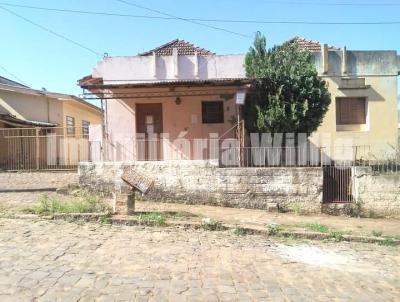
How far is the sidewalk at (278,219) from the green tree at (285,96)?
2.75 meters

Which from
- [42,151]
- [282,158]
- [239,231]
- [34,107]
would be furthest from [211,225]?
[34,107]

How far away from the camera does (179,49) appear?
19.1 m

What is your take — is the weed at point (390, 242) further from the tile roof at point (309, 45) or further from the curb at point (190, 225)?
the tile roof at point (309, 45)

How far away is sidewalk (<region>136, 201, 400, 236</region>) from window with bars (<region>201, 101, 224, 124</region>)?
176 inches

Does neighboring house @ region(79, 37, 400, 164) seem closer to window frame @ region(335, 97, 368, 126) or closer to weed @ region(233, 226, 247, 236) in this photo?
window frame @ region(335, 97, 368, 126)

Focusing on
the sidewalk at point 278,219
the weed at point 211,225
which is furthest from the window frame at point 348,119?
the weed at point 211,225

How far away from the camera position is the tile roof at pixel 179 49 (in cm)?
1891

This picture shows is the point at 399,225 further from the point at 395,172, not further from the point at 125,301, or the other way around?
the point at 125,301

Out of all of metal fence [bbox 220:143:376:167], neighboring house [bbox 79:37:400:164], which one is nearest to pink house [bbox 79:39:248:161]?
neighboring house [bbox 79:37:400:164]

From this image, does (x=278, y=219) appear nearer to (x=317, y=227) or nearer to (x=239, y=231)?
(x=317, y=227)

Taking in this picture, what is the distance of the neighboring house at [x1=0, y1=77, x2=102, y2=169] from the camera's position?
55.0 ft

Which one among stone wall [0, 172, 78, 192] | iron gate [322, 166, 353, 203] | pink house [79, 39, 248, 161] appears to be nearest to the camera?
iron gate [322, 166, 353, 203]

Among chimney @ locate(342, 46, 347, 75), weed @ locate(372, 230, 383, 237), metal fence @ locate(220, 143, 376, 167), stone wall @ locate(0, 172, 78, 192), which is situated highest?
chimney @ locate(342, 46, 347, 75)

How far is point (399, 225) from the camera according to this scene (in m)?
12.1
